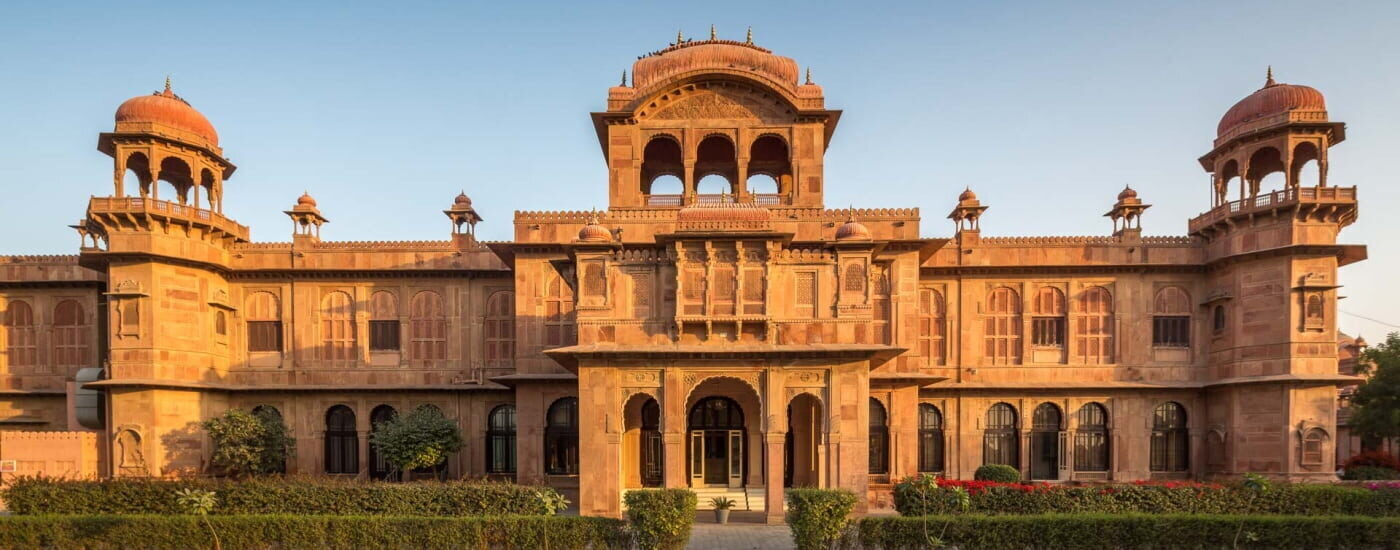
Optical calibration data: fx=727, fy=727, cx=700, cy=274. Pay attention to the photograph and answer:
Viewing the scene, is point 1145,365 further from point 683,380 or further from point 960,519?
point 683,380

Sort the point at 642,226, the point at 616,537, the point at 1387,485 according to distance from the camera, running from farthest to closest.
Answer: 1. the point at 642,226
2. the point at 1387,485
3. the point at 616,537

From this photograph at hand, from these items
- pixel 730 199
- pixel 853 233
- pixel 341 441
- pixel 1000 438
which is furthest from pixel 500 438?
pixel 1000 438

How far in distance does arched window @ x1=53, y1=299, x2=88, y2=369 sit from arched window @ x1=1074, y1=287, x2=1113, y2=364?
122ft

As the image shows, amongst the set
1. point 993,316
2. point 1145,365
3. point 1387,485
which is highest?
point 993,316

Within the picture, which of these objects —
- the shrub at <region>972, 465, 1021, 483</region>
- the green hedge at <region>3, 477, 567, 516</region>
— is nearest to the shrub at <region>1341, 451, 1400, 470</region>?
the shrub at <region>972, 465, 1021, 483</region>

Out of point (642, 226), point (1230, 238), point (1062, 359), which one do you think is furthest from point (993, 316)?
point (642, 226)

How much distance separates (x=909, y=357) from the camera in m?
25.4

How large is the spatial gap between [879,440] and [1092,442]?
27.3 ft

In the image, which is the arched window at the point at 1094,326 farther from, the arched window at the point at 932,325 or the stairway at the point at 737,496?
the stairway at the point at 737,496

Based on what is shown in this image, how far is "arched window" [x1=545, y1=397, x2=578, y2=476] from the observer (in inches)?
998

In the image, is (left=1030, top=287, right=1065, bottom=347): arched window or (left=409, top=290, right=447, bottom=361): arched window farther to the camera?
(left=409, top=290, right=447, bottom=361): arched window

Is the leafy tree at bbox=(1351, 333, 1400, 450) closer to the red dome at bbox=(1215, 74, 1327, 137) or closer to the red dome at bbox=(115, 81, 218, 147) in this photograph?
the red dome at bbox=(1215, 74, 1327, 137)

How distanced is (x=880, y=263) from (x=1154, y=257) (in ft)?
36.0

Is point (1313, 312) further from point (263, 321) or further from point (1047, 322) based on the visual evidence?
point (263, 321)
